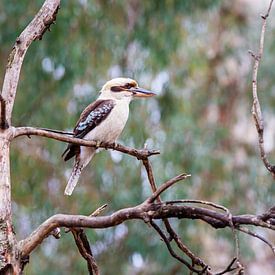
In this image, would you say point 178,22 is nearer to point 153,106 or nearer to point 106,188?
point 153,106

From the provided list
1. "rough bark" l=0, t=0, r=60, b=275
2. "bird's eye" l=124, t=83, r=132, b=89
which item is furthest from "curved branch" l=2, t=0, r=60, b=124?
"bird's eye" l=124, t=83, r=132, b=89

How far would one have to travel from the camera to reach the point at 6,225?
6.12ft

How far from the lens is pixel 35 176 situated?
583cm

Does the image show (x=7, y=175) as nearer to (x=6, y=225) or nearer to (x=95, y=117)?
(x=6, y=225)

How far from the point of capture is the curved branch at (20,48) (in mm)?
1990

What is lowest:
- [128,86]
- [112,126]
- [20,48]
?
[20,48]

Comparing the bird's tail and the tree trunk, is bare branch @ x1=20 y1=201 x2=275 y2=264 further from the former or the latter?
the bird's tail

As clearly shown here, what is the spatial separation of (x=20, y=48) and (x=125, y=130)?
3.89 meters

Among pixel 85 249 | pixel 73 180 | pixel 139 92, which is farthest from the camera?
pixel 139 92

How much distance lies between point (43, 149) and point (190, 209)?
442 centimetres

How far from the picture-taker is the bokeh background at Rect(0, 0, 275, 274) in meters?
5.72

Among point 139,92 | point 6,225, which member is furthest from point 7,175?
point 139,92

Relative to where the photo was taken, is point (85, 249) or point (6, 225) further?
point (85, 249)

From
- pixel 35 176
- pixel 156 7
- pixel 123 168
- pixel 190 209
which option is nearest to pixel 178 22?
pixel 156 7
